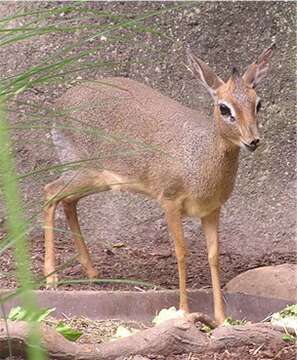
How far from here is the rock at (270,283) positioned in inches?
185

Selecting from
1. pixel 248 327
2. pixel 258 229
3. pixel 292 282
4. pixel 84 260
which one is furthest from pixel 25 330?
pixel 258 229

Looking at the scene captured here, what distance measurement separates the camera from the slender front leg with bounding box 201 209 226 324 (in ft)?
15.6

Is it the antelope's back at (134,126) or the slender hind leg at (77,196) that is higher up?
the antelope's back at (134,126)

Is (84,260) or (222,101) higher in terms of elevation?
(222,101)

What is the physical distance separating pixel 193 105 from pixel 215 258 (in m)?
1.34

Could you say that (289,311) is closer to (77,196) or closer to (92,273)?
(92,273)

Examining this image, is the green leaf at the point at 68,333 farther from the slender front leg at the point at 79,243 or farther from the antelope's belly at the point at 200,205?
the slender front leg at the point at 79,243

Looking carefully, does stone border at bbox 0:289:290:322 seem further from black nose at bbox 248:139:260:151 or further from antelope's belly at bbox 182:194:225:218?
black nose at bbox 248:139:260:151

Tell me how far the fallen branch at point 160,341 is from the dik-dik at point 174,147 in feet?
4.73

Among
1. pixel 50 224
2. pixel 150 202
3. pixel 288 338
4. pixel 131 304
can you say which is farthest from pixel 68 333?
pixel 150 202

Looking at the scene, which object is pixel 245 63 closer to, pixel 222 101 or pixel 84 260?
pixel 222 101

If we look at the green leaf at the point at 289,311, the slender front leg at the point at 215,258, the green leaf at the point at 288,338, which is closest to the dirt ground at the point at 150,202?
the slender front leg at the point at 215,258

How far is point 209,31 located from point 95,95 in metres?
0.95

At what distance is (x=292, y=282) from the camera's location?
185 inches
